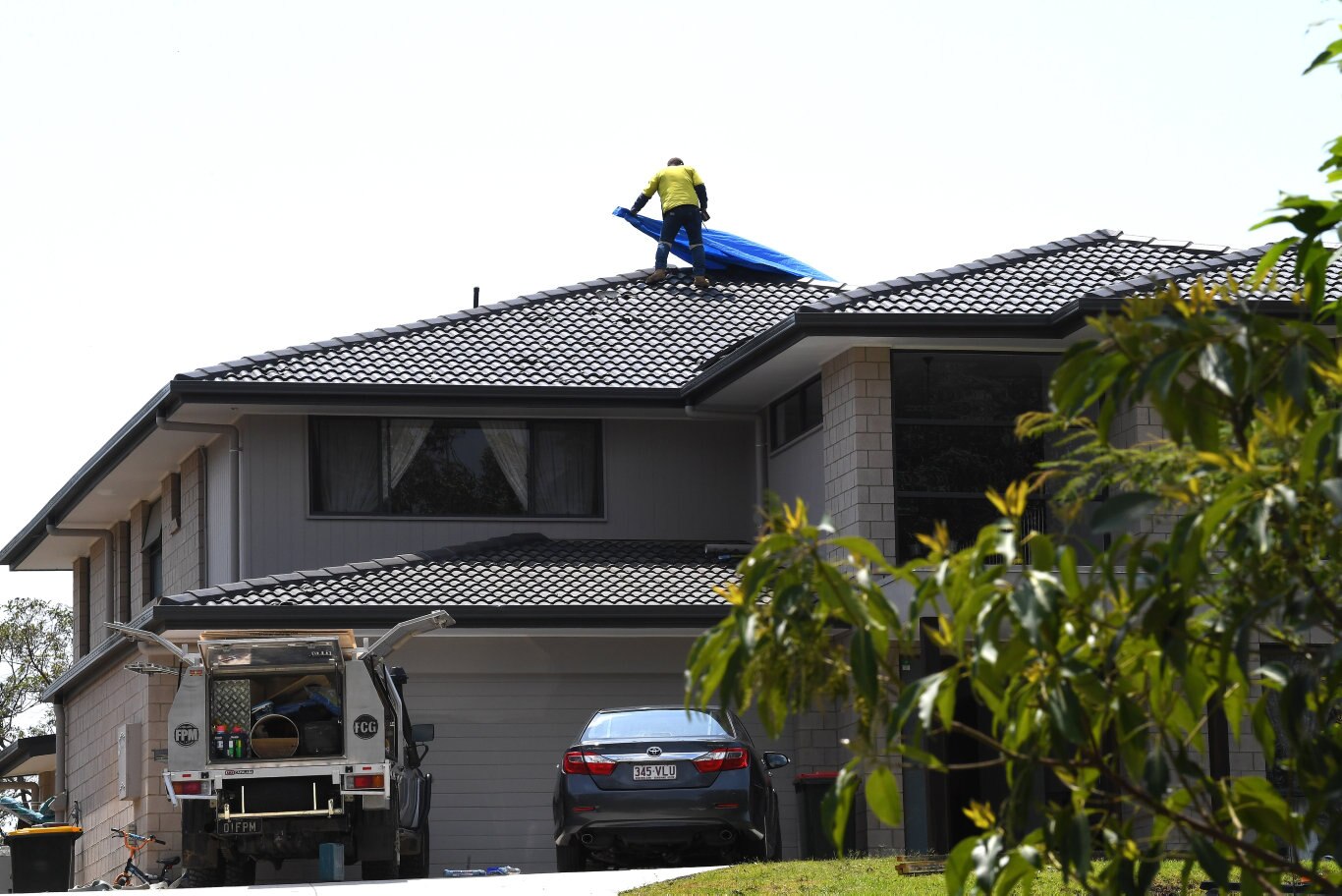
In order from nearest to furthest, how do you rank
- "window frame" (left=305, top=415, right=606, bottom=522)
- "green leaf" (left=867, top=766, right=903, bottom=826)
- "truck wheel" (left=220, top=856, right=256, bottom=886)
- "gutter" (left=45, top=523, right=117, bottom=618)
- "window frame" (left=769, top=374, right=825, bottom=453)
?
"green leaf" (left=867, top=766, right=903, bottom=826) → "truck wheel" (left=220, top=856, right=256, bottom=886) → "window frame" (left=769, top=374, right=825, bottom=453) → "window frame" (left=305, top=415, right=606, bottom=522) → "gutter" (left=45, top=523, right=117, bottom=618)

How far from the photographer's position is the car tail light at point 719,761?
55.8 feet

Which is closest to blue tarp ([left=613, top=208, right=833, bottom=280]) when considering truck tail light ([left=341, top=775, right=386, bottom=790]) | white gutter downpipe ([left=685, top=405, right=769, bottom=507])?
white gutter downpipe ([left=685, top=405, right=769, bottom=507])

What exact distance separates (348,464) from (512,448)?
6.55ft

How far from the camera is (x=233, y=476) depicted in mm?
24391

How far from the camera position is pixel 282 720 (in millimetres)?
17234

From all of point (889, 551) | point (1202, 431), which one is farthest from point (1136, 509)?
point (889, 551)

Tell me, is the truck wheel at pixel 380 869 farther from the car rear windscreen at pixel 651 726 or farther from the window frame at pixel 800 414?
the window frame at pixel 800 414

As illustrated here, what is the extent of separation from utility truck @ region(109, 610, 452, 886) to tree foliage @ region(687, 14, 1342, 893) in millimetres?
12210

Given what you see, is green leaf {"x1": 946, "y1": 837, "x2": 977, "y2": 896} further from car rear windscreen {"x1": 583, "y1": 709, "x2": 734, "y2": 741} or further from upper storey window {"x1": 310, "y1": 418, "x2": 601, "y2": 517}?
upper storey window {"x1": 310, "y1": 418, "x2": 601, "y2": 517}

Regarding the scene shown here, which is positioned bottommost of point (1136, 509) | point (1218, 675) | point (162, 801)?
point (162, 801)

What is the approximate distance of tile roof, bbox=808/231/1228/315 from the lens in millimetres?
21328

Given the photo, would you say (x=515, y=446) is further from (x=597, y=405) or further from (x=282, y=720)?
(x=282, y=720)

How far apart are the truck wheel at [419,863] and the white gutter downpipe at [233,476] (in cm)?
615

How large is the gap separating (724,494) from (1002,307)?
545 cm
